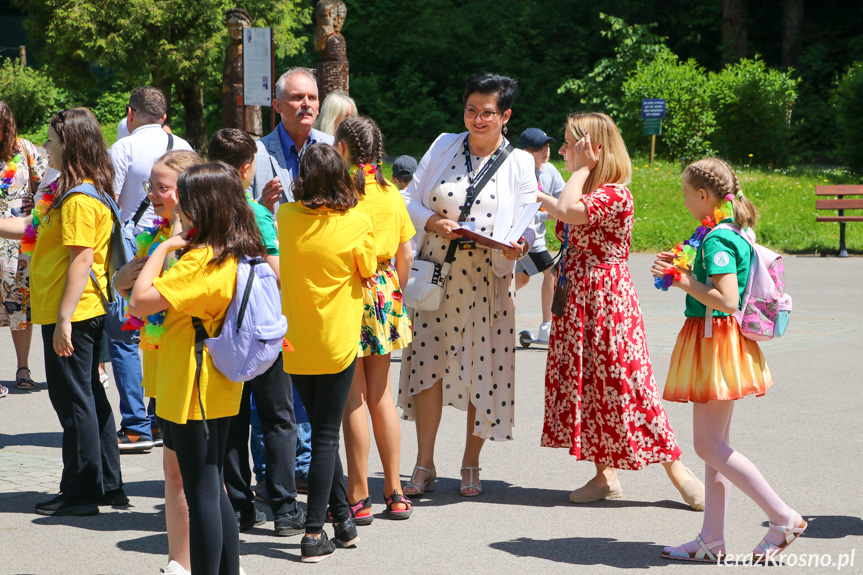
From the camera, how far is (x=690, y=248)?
13.5 ft

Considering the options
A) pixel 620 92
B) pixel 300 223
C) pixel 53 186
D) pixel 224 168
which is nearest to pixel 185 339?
pixel 224 168

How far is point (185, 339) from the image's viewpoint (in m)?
3.45

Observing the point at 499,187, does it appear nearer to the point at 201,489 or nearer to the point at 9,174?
the point at 201,489

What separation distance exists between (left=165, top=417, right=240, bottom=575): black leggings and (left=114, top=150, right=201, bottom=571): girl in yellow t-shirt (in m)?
0.17

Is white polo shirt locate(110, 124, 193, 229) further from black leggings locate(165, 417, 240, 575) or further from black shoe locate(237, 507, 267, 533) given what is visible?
black leggings locate(165, 417, 240, 575)

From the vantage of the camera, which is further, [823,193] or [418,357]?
[823,193]

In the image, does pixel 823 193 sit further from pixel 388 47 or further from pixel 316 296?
pixel 388 47

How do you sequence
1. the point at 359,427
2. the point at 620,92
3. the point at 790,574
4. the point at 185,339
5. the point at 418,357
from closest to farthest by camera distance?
1. the point at 185,339
2. the point at 790,574
3. the point at 359,427
4. the point at 418,357
5. the point at 620,92

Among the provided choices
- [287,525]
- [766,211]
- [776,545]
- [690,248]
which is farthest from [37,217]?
[766,211]

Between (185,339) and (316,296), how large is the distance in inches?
31.4

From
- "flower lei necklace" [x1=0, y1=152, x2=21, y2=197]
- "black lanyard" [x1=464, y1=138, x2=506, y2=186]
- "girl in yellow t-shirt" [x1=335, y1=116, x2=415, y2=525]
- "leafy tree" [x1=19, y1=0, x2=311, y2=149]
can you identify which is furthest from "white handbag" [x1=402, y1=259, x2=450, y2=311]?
"leafy tree" [x1=19, y1=0, x2=311, y2=149]

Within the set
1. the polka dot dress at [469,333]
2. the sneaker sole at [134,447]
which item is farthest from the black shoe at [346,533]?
the sneaker sole at [134,447]

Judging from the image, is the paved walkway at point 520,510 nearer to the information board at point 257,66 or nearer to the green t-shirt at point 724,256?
the green t-shirt at point 724,256

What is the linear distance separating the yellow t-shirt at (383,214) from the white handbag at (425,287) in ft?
1.88
